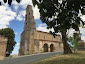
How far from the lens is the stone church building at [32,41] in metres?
40.8

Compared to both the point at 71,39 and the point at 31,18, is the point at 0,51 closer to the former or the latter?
the point at 71,39

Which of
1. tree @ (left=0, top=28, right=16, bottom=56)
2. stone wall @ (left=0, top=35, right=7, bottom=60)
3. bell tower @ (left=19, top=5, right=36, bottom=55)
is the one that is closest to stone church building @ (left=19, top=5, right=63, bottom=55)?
bell tower @ (left=19, top=5, right=36, bottom=55)

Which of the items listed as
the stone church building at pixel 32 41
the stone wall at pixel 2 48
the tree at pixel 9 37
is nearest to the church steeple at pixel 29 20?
the stone church building at pixel 32 41

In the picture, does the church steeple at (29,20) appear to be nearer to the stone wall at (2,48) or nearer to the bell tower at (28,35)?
the bell tower at (28,35)

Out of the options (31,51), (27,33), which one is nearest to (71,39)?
(31,51)

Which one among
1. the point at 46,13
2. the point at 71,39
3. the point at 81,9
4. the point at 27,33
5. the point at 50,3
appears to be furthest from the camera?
the point at 27,33

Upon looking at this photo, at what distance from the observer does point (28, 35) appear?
4419 centimetres

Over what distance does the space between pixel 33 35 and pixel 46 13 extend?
36787 millimetres

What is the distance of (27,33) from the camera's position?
4484 centimetres

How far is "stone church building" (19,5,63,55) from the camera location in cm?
4085

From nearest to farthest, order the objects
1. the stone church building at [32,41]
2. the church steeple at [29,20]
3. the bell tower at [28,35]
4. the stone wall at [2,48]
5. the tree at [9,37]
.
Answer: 1. the stone wall at [2,48]
2. the tree at [9,37]
3. the stone church building at [32,41]
4. the bell tower at [28,35]
5. the church steeple at [29,20]

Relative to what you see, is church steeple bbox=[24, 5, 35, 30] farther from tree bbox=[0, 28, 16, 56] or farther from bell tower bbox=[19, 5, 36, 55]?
tree bbox=[0, 28, 16, 56]

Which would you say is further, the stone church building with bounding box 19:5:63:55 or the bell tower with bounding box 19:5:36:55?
the bell tower with bounding box 19:5:36:55

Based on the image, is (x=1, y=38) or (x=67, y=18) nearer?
(x=67, y=18)
